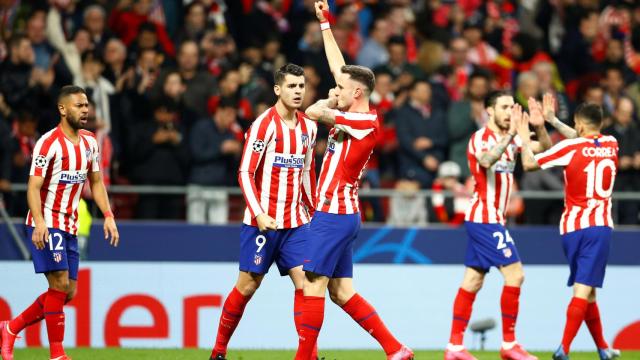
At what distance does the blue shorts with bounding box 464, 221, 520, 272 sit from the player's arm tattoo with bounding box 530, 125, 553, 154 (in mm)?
741

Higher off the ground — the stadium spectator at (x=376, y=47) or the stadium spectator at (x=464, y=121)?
the stadium spectator at (x=376, y=47)

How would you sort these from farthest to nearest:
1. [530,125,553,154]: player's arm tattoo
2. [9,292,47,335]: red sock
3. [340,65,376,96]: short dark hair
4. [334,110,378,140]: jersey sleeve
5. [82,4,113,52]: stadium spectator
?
[82,4,113,52]: stadium spectator, [530,125,553,154]: player's arm tattoo, [9,292,47,335]: red sock, [340,65,376,96]: short dark hair, [334,110,378,140]: jersey sleeve

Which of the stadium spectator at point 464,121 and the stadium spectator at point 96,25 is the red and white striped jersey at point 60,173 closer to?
the stadium spectator at point 96,25

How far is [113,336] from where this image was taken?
12.0m

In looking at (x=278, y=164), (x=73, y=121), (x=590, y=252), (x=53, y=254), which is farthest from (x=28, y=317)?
(x=590, y=252)

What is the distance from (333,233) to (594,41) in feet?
29.8

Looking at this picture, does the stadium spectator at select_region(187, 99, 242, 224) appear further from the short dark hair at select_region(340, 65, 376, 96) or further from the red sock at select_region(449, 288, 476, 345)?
the short dark hair at select_region(340, 65, 376, 96)

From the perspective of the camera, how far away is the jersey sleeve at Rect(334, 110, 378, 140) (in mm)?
8738

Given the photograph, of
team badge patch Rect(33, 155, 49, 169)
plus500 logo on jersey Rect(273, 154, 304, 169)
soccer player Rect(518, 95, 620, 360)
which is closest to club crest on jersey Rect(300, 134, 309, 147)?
plus500 logo on jersey Rect(273, 154, 304, 169)

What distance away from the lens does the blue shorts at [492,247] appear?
1016cm

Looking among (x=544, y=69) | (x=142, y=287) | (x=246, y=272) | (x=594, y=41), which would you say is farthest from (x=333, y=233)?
(x=594, y=41)

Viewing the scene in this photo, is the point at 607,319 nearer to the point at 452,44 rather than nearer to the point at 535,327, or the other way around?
the point at 535,327

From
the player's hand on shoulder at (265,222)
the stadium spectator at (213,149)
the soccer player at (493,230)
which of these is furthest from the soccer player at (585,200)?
the stadium spectator at (213,149)

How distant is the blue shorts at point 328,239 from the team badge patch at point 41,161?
210cm
